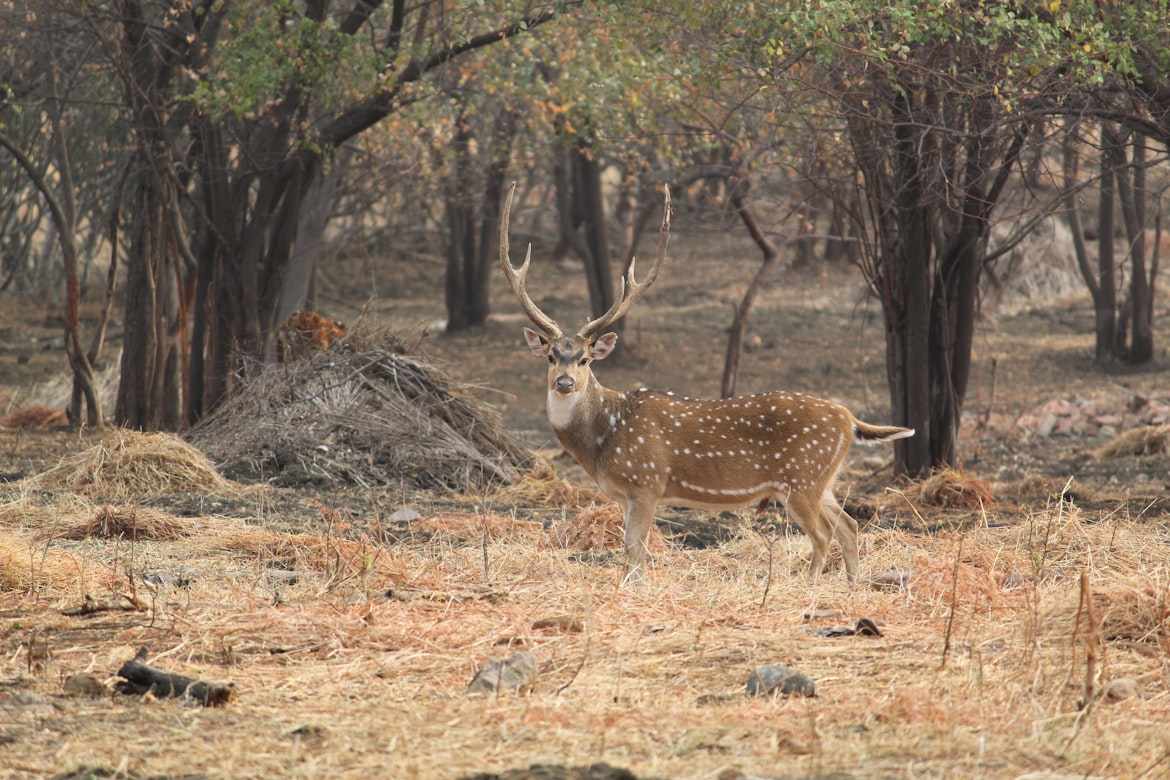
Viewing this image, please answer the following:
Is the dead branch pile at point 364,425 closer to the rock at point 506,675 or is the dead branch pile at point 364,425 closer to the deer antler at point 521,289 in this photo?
the deer antler at point 521,289

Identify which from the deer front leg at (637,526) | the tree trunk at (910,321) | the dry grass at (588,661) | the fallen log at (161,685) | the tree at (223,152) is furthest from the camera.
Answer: the tree at (223,152)

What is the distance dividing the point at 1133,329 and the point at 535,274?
12.3 m

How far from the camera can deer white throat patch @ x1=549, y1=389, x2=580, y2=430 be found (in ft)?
27.8

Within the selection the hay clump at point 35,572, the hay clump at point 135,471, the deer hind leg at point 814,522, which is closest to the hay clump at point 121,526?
the hay clump at point 35,572

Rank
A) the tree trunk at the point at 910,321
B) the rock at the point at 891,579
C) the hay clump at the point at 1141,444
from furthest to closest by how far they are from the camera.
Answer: the hay clump at the point at 1141,444 → the tree trunk at the point at 910,321 → the rock at the point at 891,579

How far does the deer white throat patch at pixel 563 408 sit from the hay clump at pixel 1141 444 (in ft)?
25.3

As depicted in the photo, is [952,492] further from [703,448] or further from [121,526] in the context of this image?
[121,526]

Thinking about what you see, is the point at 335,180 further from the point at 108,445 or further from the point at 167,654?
the point at 167,654

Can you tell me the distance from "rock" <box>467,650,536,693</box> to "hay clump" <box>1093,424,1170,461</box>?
10.3 metres

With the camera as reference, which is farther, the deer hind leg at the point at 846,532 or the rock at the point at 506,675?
the deer hind leg at the point at 846,532

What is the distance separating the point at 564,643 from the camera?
579cm

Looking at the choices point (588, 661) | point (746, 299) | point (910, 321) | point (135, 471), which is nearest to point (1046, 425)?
point (746, 299)

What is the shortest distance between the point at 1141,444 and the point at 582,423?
784 centimetres

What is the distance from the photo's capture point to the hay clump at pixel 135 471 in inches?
416
